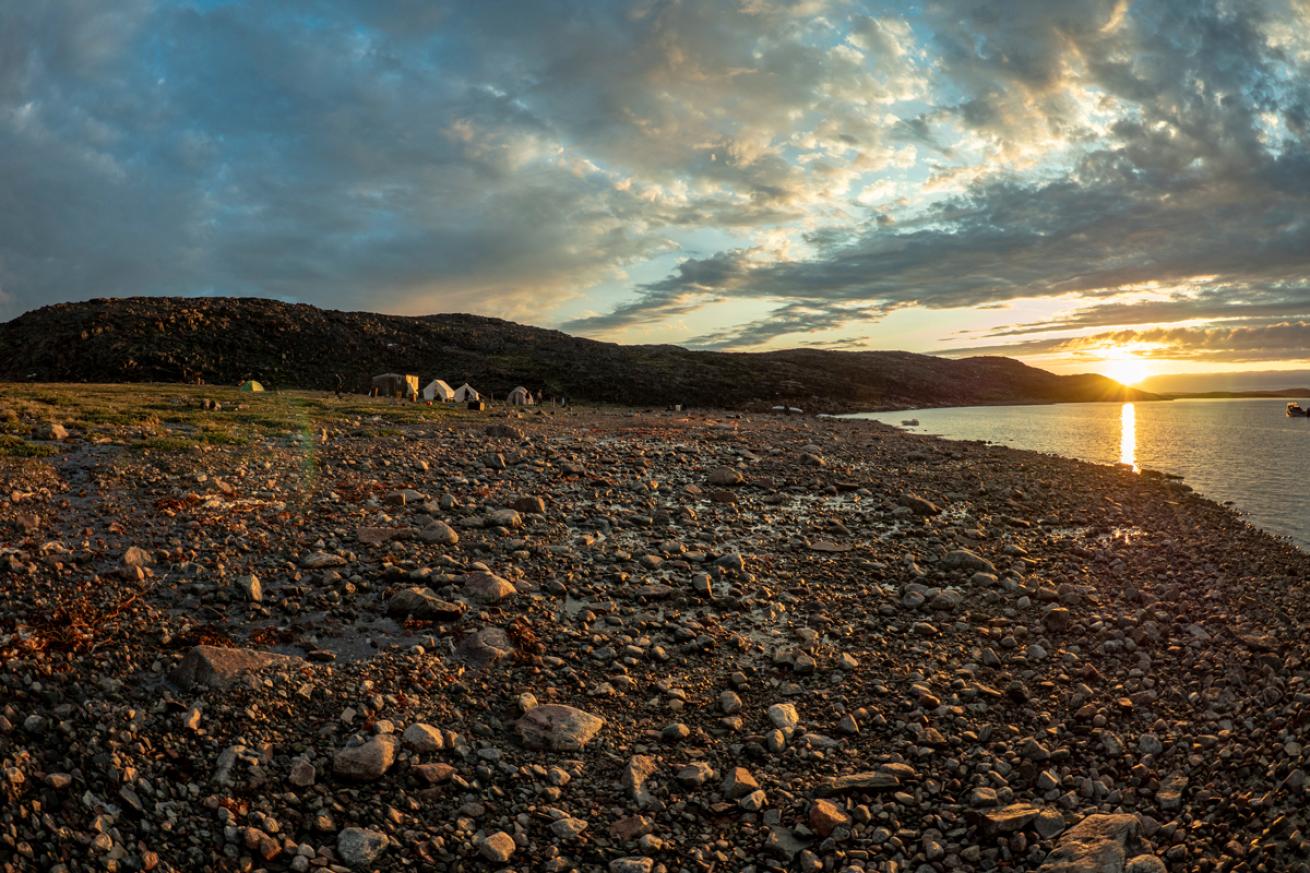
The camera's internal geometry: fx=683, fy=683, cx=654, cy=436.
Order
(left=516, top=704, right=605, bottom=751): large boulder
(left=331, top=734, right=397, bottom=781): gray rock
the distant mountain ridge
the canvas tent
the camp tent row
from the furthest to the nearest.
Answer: the distant mountain ridge, the canvas tent, the camp tent row, (left=516, top=704, right=605, bottom=751): large boulder, (left=331, top=734, right=397, bottom=781): gray rock

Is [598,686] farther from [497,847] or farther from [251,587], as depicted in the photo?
[251,587]

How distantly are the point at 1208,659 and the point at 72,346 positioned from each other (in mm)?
100697

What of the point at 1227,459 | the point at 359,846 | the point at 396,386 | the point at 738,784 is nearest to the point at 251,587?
the point at 359,846

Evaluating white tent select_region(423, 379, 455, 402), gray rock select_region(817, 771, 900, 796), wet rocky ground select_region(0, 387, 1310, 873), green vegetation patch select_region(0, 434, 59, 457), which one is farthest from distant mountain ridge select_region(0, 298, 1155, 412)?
gray rock select_region(817, 771, 900, 796)

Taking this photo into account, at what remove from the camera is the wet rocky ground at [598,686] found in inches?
231

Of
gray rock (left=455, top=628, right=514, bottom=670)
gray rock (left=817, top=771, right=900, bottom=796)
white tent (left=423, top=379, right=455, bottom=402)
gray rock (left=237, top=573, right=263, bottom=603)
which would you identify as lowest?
gray rock (left=817, top=771, right=900, bottom=796)

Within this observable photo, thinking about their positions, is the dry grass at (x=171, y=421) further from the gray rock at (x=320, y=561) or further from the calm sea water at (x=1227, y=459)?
the calm sea water at (x=1227, y=459)

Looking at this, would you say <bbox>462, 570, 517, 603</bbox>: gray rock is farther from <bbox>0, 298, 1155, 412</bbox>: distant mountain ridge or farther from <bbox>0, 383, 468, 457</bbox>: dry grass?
<bbox>0, 298, 1155, 412</bbox>: distant mountain ridge

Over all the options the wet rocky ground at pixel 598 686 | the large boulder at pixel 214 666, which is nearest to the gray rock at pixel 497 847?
the wet rocky ground at pixel 598 686

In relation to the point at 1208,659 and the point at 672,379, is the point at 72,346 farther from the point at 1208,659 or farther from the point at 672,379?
the point at 1208,659

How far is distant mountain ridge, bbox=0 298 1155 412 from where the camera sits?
248 feet

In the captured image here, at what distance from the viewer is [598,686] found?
332 inches

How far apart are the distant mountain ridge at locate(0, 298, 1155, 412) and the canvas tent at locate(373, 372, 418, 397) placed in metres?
23.1

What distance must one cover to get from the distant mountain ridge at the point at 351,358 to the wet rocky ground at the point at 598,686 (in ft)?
235
